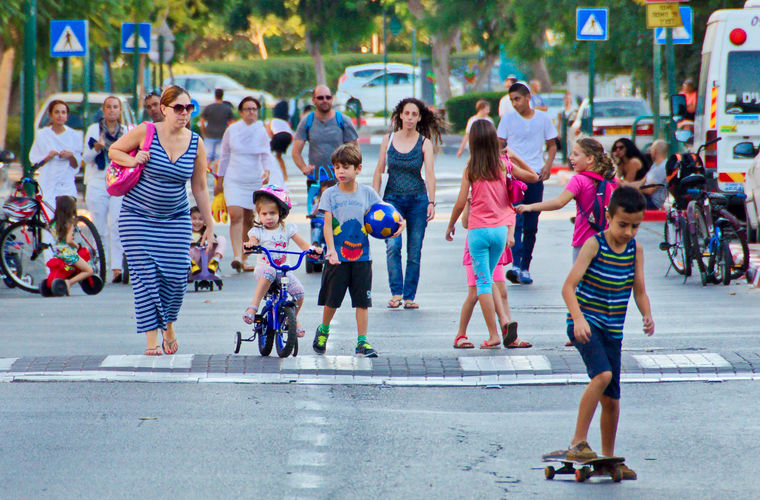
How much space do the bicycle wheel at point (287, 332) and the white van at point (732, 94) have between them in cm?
919

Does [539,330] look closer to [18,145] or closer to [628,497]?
[628,497]

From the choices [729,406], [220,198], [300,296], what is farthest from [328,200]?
[220,198]

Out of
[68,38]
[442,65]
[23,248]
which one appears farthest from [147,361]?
[442,65]

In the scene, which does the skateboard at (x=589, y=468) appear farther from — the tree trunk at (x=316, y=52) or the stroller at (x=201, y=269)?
the tree trunk at (x=316, y=52)

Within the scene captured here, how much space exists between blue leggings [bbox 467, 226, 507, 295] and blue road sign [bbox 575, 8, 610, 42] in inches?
675

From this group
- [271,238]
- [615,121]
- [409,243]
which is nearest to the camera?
[271,238]

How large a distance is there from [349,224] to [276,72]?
2482 inches

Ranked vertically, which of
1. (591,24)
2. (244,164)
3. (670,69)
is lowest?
(244,164)

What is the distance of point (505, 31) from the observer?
5206 cm

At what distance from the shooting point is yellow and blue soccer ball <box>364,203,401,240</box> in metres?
9.25

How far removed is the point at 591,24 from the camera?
2644 centimetres

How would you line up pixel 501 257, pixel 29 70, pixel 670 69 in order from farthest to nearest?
pixel 670 69 → pixel 29 70 → pixel 501 257

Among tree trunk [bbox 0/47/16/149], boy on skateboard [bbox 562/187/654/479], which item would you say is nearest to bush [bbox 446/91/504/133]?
tree trunk [bbox 0/47/16/149]

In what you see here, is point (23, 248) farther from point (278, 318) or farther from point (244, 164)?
point (278, 318)
